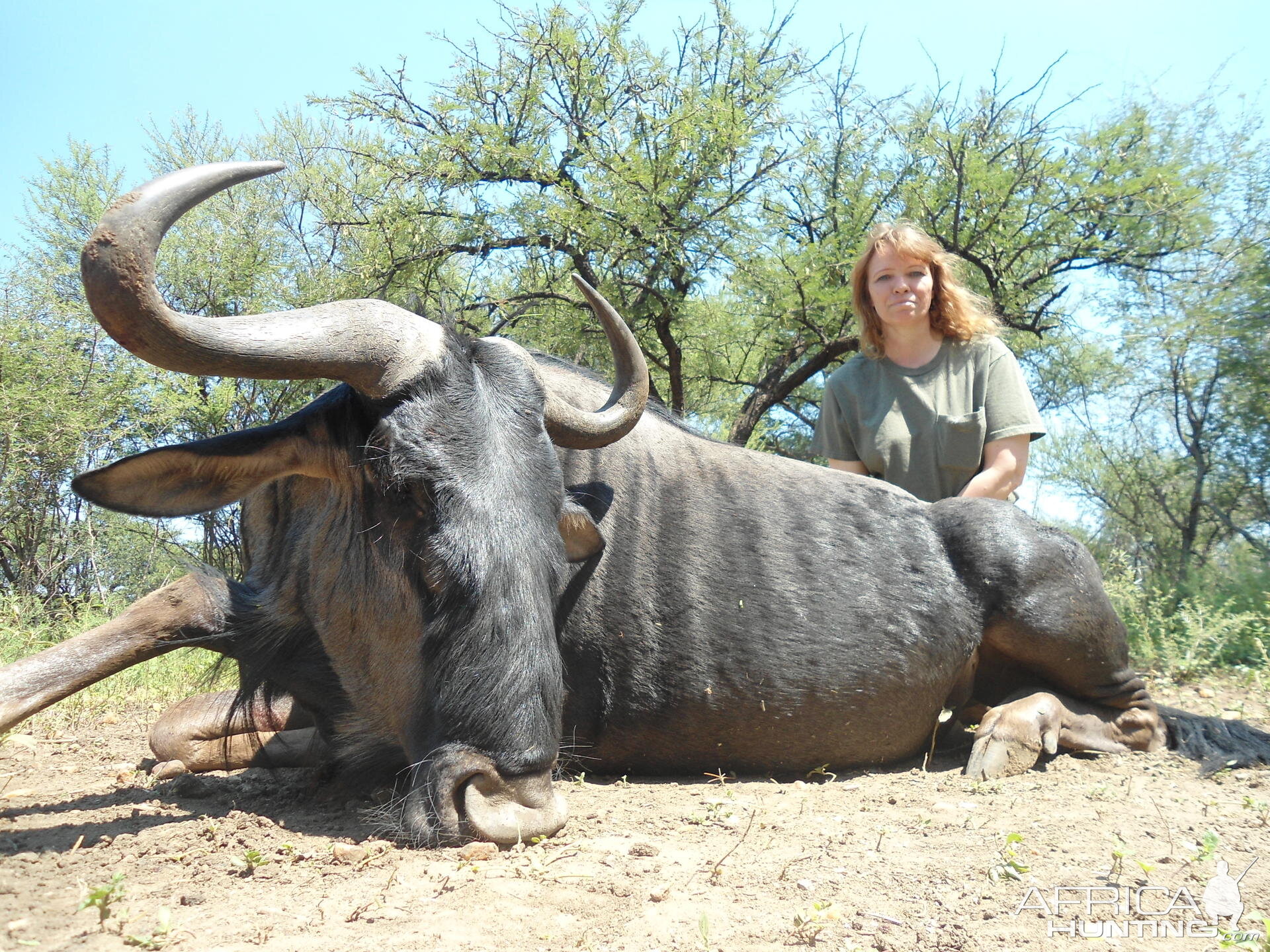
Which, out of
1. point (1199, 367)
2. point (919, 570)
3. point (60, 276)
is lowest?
point (919, 570)

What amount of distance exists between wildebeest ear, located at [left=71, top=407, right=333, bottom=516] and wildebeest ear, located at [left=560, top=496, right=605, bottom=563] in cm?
101

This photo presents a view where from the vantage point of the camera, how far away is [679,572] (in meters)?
4.29

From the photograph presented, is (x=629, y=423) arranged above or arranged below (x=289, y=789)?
above

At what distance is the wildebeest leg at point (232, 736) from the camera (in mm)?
4133

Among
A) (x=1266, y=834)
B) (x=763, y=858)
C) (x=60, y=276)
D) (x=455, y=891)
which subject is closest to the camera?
(x=455, y=891)

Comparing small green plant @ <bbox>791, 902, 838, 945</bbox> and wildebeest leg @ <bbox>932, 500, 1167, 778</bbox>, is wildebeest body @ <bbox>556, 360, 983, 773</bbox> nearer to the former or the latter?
wildebeest leg @ <bbox>932, 500, 1167, 778</bbox>

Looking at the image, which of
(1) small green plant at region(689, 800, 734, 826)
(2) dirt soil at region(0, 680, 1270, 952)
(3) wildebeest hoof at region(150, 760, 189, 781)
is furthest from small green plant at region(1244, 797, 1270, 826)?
(3) wildebeest hoof at region(150, 760, 189, 781)

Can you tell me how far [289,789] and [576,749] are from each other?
1.20 m

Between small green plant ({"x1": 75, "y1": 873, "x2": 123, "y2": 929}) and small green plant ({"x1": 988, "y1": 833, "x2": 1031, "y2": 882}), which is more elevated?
small green plant ({"x1": 75, "y1": 873, "x2": 123, "y2": 929})

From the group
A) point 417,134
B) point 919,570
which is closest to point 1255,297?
point 919,570

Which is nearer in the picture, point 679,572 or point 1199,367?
point 679,572

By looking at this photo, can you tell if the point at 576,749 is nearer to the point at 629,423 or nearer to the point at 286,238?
the point at 629,423

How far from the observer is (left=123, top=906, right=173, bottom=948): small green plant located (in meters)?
2.13

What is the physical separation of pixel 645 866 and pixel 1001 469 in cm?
366
